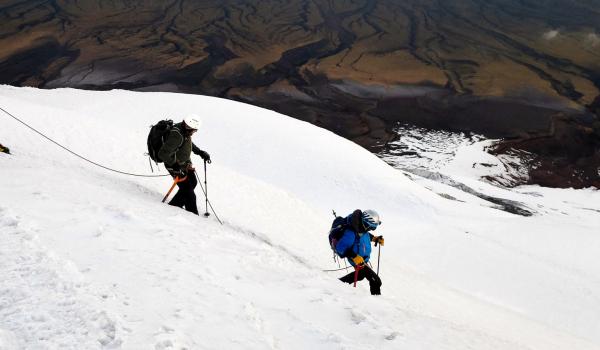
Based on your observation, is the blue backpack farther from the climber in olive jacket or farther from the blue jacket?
the climber in olive jacket

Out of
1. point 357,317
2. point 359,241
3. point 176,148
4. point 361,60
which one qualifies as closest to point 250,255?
point 359,241

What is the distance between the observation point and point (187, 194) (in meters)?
6.86

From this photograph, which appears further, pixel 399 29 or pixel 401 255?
pixel 399 29

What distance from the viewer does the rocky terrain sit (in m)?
37.1

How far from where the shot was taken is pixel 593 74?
47.6 meters

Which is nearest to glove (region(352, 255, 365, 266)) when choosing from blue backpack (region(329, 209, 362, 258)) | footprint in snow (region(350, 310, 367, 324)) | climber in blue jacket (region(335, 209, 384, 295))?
climber in blue jacket (region(335, 209, 384, 295))

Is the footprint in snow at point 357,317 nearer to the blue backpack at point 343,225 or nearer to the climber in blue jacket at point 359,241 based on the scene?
the climber in blue jacket at point 359,241

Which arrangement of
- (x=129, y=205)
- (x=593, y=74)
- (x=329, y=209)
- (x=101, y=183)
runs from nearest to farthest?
(x=129, y=205) < (x=101, y=183) < (x=329, y=209) < (x=593, y=74)

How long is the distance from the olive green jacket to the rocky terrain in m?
27.2

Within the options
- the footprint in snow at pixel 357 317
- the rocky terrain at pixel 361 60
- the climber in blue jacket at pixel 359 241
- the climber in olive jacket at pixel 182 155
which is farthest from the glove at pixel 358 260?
the rocky terrain at pixel 361 60

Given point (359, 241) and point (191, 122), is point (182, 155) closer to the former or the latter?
point (191, 122)

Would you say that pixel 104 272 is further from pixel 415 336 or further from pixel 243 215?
pixel 243 215

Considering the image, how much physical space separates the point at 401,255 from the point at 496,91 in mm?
36368

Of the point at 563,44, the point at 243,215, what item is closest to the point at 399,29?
the point at 563,44
